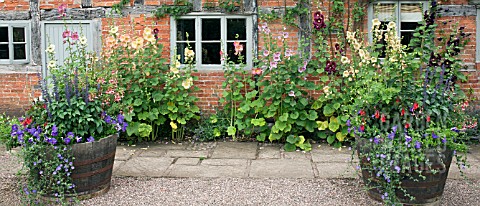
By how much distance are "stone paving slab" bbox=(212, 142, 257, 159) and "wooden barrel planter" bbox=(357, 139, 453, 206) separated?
7.88 ft

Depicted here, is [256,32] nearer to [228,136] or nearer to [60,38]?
[228,136]

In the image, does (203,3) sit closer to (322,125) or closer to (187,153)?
(187,153)

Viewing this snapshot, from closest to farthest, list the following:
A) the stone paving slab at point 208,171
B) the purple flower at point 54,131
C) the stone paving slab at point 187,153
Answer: the purple flower at point 54,131 < the stone paving slab at point 208,171 < the stone paving slab at point 187,153

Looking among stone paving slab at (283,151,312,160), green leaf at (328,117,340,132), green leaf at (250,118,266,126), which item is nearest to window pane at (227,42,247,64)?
green leaf at (250,118,266,126)

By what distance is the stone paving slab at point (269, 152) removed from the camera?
6.90 m

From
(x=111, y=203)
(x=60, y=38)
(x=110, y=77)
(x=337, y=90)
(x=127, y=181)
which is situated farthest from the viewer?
(x=60, y=38)

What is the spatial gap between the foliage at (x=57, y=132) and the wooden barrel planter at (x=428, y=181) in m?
2.43

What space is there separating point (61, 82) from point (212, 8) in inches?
131

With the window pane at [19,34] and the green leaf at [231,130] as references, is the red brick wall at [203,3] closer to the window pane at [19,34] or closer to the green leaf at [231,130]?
the window pane at [19,34]

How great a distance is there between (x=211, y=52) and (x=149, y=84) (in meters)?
1.09

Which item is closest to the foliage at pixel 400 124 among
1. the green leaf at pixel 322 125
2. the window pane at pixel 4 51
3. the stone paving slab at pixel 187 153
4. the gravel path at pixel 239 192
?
the gravel path at pixel 239 192

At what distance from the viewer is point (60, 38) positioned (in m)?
8.51

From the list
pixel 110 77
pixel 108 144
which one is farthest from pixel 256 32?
pixel 108 144

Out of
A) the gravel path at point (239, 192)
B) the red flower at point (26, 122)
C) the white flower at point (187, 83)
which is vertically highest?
the white flower at point (187, 83)
